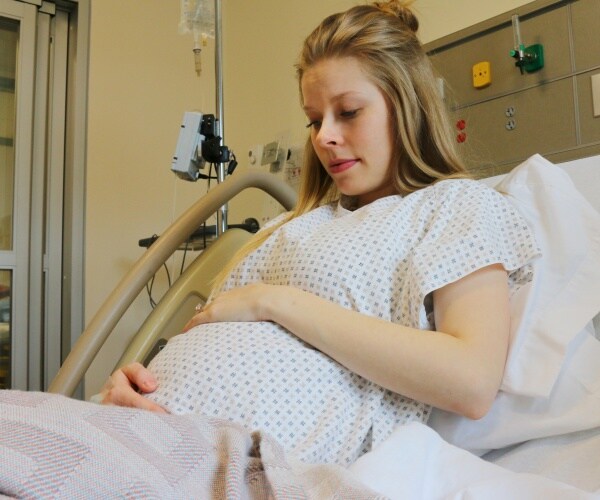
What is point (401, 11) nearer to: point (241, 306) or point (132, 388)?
point (241, 306)

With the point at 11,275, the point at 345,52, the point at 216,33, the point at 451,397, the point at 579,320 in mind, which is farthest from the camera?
the point at 11,275

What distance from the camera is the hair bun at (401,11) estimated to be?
1.33 meters

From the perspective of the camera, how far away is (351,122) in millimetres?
1189

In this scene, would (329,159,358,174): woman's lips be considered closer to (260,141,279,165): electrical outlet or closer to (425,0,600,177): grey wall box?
(425,0,600,177): grey wall box

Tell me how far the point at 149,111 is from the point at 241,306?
7.91 ft

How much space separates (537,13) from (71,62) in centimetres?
217

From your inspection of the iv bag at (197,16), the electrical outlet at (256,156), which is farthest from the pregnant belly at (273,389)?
the electrical outlet at (256,156)

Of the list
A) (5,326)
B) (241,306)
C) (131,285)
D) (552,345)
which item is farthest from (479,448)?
(5,326)

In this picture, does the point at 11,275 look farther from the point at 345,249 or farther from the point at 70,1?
the point at 345,249

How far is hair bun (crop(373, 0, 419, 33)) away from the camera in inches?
52.3

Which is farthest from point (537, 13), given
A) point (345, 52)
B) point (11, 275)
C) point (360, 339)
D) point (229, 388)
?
point (11, 275)

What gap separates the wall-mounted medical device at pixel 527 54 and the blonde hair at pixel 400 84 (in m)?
0.78

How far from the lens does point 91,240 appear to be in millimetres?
2957

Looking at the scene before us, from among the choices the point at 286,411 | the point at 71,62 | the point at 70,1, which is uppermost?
the point at 70,1
